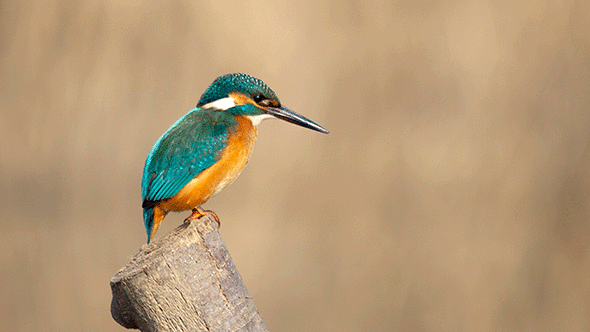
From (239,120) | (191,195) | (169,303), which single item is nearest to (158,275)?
(169,303)

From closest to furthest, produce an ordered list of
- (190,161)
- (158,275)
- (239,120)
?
(158,275) < (190,161) < (239,120)

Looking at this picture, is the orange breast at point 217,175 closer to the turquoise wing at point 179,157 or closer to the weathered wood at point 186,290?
the turquoise wing at point 179,157

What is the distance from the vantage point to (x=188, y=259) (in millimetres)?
865

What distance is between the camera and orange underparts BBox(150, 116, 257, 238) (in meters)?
1.18

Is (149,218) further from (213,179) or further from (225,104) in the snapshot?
(225,104)

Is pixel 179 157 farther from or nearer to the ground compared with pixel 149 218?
farther from the ground

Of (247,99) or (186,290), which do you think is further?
(247,99)

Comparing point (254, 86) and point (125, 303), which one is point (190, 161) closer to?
point (254, 86)

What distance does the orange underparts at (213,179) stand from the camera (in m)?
1.18

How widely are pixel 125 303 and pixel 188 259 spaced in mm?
140

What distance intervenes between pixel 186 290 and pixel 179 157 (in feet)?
1.29

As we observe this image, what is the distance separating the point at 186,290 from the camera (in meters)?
0.85

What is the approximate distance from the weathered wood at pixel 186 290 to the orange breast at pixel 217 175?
0.97ft

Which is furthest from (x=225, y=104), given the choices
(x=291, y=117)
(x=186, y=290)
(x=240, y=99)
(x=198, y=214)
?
(x=186, y=290)
